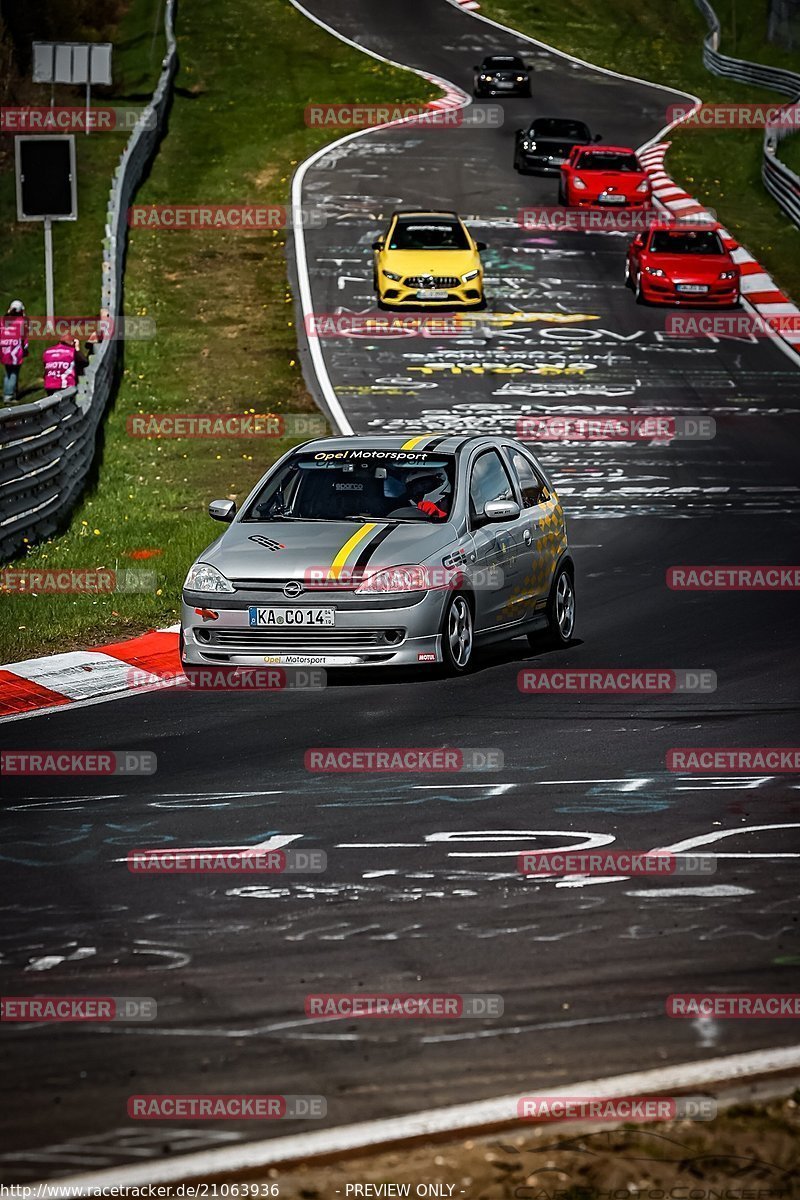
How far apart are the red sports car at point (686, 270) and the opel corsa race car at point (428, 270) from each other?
114 inches

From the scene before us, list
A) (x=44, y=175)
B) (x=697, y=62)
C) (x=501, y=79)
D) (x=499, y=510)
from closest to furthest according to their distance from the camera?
(x=499, y=510) → (x=44, y=175) → (x=501, y=79) → (x=697, y=62)

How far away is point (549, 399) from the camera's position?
90.5 feet

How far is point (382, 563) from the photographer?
12.4 metres

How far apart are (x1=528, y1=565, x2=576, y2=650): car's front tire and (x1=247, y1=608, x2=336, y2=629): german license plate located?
2272 mm

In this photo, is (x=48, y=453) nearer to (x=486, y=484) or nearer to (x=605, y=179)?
(x=486, y=484)

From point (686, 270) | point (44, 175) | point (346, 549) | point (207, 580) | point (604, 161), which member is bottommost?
point (686, 270)

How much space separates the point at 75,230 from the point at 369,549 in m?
30.5

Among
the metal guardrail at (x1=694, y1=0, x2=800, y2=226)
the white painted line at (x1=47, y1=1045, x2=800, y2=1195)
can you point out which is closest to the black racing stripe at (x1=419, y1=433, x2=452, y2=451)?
the white painted line at (x1=47, y1=1045, x2=800, y2=1195)

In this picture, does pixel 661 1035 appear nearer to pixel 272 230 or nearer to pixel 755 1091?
pixel 755 1091

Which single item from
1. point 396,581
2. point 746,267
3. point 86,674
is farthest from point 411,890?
point 746,267

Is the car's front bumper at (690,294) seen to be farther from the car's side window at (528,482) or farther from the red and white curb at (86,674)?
the red and white curb at (86,674)

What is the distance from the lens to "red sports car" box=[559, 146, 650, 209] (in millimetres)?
39969

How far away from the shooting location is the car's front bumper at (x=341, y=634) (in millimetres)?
12211

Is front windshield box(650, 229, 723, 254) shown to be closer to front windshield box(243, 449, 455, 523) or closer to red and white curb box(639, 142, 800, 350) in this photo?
red and white curb box(639, 142, 800, 350)
